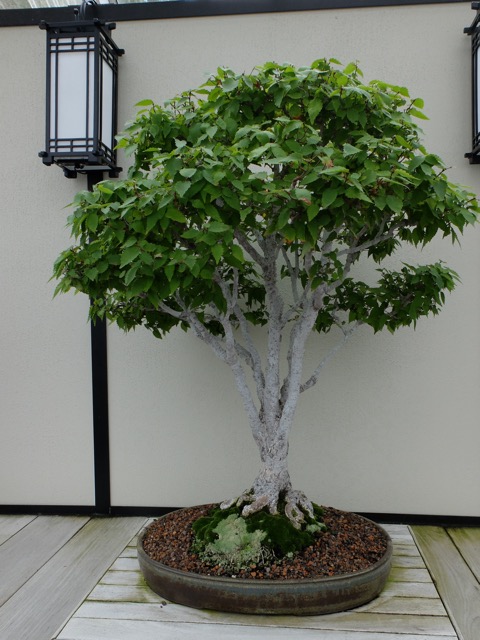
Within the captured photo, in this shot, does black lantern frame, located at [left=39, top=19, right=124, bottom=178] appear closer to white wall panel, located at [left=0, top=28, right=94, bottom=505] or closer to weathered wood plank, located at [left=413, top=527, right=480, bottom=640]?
white wall panel, located at [left=0, top=28, right=94, bottom=505]

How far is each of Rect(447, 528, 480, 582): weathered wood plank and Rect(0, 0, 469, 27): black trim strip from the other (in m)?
2.06

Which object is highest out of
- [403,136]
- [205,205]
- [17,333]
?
[403,136]

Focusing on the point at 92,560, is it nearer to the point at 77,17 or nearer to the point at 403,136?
the point at 403,136

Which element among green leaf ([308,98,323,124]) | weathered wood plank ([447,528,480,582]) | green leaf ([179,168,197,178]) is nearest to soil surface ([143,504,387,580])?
weathered wood plank ([447,528,480,582])

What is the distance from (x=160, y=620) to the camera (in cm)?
163

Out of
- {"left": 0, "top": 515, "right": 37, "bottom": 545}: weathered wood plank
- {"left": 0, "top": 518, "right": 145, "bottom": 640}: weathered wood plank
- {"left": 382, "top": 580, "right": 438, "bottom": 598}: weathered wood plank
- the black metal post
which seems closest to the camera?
Answer: {"left": 0, "top": 518, "right": 145, "bottom": 640}: weathered wood plank

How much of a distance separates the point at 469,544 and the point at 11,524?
70.1 inches

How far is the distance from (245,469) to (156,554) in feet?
2.32

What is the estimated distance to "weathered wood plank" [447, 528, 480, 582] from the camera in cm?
202

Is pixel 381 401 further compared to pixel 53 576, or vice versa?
pixel 381 401

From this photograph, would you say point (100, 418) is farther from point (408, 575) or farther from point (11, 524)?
point (408, 575)

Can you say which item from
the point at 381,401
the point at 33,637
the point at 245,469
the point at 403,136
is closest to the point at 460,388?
the point at 381,401

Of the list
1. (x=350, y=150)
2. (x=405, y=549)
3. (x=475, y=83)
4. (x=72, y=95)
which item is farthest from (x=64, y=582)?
(x=475, y=83)

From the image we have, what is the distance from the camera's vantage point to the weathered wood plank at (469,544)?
2.02 meters
